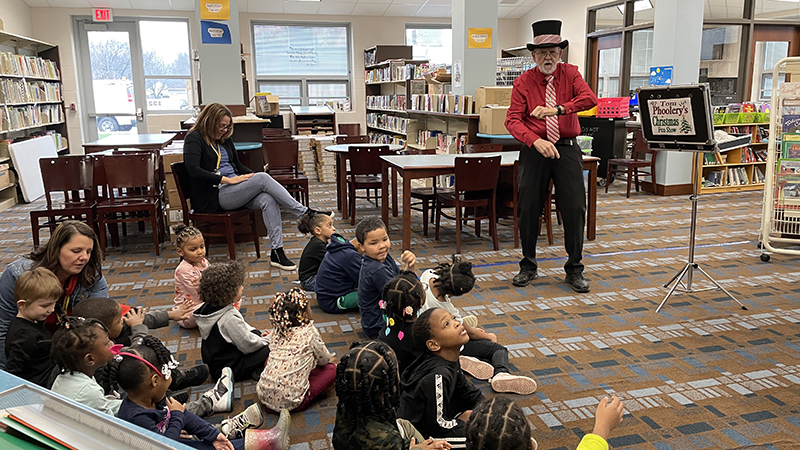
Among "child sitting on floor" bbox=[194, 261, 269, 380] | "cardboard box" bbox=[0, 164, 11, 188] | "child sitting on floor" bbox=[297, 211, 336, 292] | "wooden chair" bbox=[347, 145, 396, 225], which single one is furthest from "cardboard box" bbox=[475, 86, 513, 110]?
"cardboard box" bbox=[0, 164, 11, 188]

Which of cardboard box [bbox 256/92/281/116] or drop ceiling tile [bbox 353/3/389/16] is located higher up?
drop ceiling tile [bbox 353/3/389/16]

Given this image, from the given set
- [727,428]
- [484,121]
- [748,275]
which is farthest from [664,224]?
[727,428]

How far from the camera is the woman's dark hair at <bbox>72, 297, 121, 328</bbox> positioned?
7.72 feet

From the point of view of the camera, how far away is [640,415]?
7.93 ft

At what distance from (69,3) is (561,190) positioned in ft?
38.0

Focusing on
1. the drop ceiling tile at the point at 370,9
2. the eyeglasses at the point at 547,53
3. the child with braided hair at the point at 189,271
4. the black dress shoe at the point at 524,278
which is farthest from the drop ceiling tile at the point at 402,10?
the child with braided hair at the point at 189,271

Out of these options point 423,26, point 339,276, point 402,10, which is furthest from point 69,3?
point 339,276

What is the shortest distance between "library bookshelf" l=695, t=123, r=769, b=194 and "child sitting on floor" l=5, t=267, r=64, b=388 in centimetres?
800

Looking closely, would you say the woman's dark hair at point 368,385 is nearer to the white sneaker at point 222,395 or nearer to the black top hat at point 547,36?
the white sneaker at point 222,395

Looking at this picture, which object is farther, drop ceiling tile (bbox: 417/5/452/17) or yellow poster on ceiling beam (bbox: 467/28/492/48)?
drop ceiling tile (bbox: 417/5/452/17)

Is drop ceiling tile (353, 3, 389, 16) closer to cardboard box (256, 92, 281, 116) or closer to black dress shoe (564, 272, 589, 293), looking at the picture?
cardboard box (256, 92, 281, 116)

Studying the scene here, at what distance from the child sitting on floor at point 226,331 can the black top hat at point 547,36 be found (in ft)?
8.13

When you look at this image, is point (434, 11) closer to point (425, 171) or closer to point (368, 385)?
point (425, 171)

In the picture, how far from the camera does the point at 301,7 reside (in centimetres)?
1279
